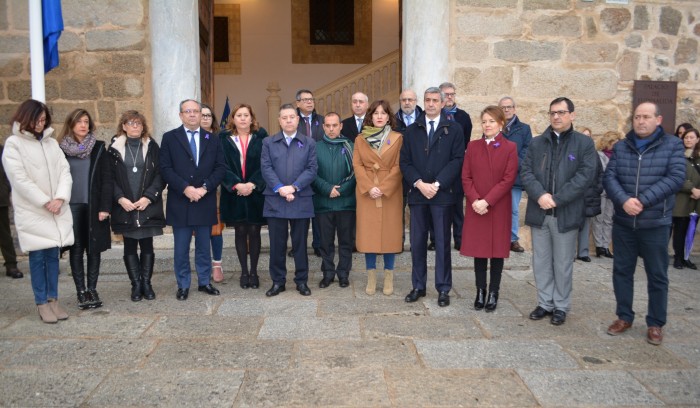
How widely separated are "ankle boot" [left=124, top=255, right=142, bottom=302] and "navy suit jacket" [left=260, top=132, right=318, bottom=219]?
116cm

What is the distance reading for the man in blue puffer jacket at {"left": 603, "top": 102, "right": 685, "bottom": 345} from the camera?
3971 millimetres

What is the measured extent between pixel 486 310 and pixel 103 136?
4.76 m

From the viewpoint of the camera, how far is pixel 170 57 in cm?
670

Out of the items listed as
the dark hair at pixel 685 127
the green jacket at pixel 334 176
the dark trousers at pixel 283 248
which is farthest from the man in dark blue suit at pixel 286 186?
the dark hair at pixel 685 127

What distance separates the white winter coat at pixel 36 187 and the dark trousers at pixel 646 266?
3980 mm

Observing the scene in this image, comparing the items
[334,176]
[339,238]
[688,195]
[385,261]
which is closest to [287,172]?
[334,176]

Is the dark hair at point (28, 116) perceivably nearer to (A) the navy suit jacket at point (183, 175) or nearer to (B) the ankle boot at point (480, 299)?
(A) the navy suit jacket at point (183, 175)

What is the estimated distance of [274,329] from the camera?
4.21 m

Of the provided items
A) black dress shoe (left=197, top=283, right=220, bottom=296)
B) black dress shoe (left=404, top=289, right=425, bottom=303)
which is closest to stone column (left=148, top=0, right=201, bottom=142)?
black dress shoe (left=197, top=283, right=220, bottom=296)

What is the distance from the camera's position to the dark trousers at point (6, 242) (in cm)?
599

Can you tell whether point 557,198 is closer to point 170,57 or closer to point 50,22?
point 170,57

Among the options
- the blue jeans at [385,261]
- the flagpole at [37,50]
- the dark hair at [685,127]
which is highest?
the flagpole at [37,50]

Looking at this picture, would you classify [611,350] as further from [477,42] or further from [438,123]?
[477,42]

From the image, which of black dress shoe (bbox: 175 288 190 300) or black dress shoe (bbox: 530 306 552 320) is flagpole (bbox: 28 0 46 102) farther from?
black dress shoe (bbox: 530 306 552 320)
